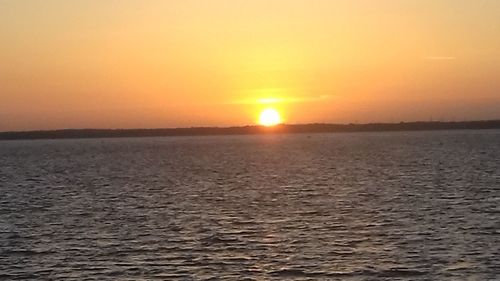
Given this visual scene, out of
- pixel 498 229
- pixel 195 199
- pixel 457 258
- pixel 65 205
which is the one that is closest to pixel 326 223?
pixel 498 229

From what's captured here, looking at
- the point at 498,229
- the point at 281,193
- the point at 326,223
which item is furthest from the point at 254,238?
the point at 281,193

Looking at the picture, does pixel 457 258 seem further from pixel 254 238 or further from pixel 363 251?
pixel 254 238

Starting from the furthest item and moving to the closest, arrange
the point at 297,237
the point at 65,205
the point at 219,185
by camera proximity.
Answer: the point at 219,185 → the point at 65,205 → the point at 297,237

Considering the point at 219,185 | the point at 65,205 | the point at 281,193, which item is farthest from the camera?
the point at 219,185

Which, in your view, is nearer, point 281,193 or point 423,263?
point 423,263

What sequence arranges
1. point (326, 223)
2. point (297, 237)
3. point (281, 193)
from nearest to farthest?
1. point (297, 237)
2. point (326, 223)
3. point (281, 193)

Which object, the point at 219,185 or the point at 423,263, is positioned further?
the point at 219,185

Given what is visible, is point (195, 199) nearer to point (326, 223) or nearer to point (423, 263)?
point (326, 223)

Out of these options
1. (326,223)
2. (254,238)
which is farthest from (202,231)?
(326,223)

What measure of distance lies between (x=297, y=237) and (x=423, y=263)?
747 centimetres

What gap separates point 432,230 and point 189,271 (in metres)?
12.5

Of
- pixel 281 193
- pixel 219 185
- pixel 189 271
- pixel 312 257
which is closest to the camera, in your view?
pixel 189 271

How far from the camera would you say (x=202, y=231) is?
118 feet

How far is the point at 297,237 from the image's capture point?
33.8 metres
